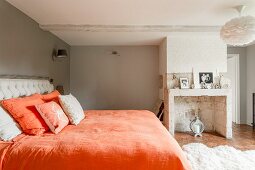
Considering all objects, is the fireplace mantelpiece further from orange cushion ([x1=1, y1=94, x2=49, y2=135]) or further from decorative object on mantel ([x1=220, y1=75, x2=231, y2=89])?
orange cushion ([x1=1, y1=94, x2=49, y2=135])

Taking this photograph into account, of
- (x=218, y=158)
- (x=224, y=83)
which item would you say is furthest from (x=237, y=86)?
(x=218, y=158)

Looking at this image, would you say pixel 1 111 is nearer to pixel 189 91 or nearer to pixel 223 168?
pixel 223 168

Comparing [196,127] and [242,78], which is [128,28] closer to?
[196,127]

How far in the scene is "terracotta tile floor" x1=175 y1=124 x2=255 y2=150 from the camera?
4260mm

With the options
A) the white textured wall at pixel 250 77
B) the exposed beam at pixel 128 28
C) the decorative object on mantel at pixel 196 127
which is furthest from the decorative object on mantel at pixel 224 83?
the white textured wall at pixel 250 77

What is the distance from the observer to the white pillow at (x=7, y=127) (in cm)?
209

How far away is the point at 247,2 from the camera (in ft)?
10.1

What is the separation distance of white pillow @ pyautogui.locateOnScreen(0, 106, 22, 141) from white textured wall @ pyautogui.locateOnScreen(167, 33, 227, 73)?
11.5 ft

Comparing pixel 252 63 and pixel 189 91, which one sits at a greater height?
pixel 252 63

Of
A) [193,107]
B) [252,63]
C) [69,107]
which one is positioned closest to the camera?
[69,107]

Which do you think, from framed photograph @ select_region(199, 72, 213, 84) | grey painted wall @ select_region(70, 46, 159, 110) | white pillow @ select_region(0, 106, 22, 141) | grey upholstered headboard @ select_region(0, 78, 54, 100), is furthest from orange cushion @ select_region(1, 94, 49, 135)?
grey painted wall @ select_region(70, 46, 159, 110)

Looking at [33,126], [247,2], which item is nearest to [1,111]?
[33,126]

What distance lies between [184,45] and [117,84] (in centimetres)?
204

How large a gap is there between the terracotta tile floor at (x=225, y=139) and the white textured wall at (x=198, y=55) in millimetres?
1368
